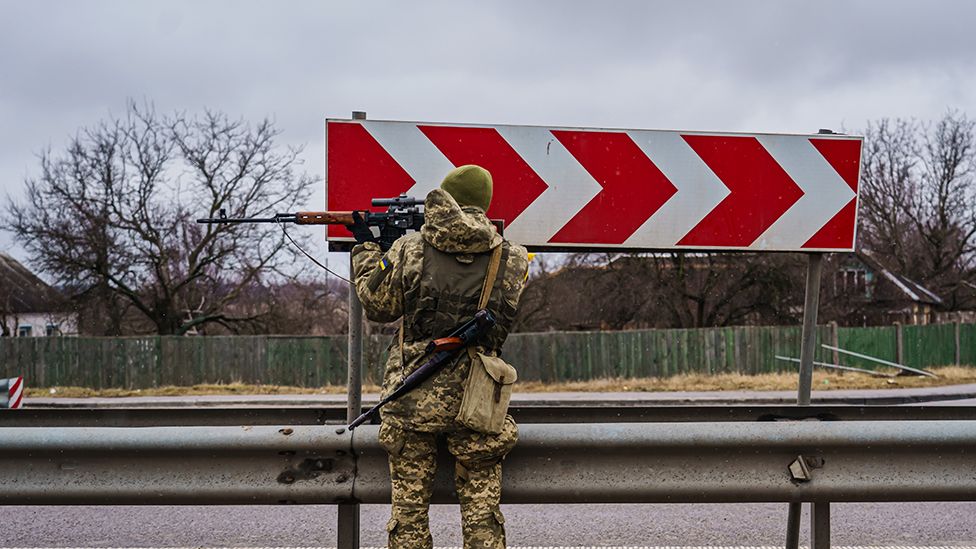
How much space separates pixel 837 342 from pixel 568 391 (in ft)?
30.8

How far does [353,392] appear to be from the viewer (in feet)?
10.3

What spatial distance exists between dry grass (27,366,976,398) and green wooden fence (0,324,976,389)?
2.14 feet

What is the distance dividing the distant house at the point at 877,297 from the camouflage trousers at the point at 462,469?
37.1 metres

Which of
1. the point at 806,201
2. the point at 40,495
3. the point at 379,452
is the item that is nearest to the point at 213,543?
the point at 40,495

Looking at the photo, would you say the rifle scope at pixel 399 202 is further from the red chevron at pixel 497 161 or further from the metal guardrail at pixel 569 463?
the metal guardrail at pixel 569 463

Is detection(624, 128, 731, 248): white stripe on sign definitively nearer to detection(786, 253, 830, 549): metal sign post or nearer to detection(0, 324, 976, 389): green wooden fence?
detection(786, 253, 830, 549): metal sign post

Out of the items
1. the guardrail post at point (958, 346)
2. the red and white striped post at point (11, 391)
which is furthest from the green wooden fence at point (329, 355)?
the red and white striped post at point (11, 391)

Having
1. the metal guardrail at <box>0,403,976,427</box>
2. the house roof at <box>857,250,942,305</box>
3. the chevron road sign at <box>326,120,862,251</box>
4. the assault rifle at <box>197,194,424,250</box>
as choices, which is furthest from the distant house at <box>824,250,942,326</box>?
the assault rifle at <box>197,194,424,250</box>

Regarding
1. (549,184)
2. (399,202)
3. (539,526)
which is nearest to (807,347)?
(549,184)

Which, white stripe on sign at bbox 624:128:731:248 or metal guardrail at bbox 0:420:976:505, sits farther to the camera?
white stripe on sign at bbox 624:128:731:248

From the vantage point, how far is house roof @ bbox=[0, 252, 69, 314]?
29391 millimetres

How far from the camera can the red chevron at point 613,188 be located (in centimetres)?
339

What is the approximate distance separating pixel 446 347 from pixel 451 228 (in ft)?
1.34

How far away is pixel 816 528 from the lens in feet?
10.4
